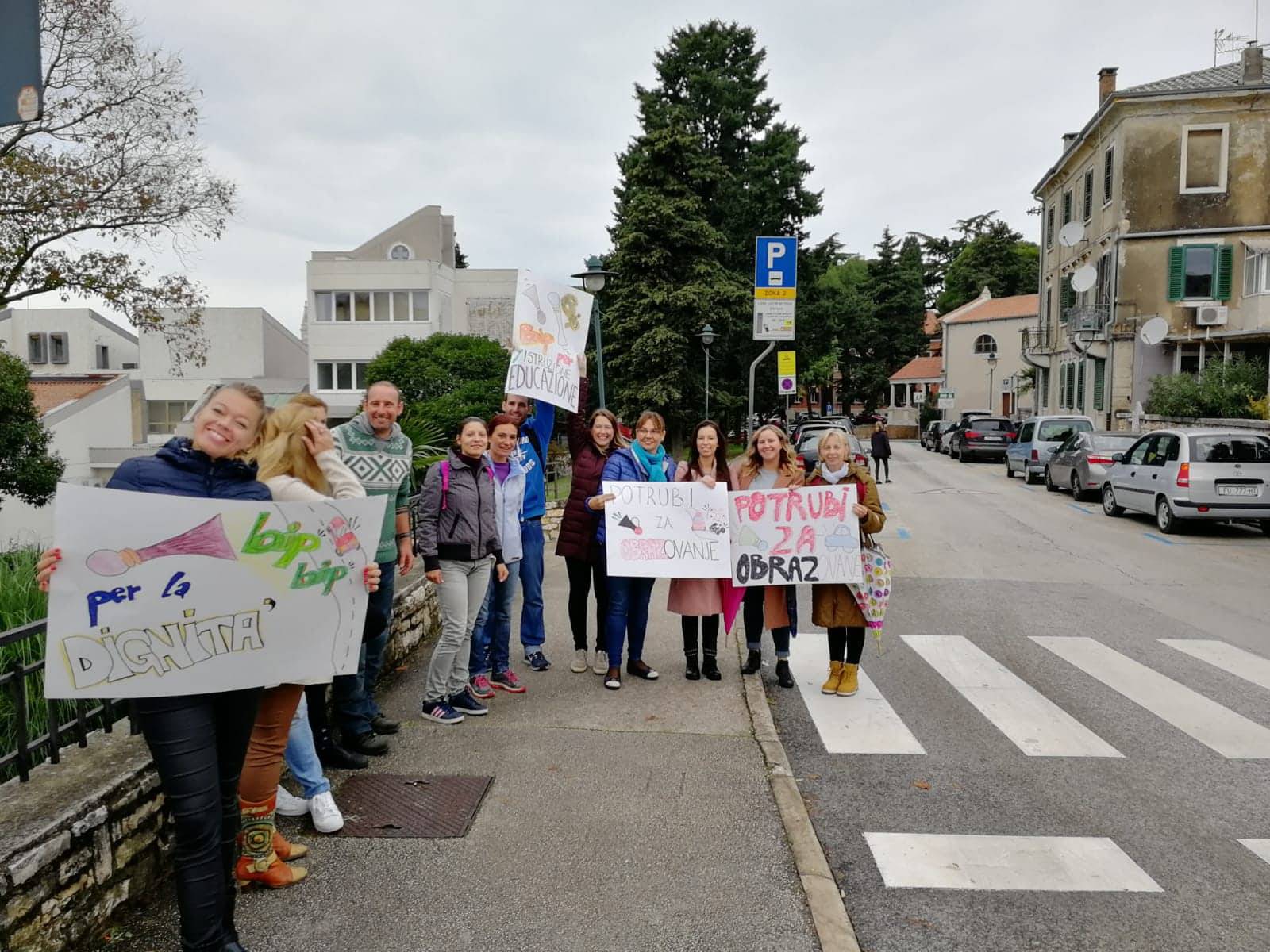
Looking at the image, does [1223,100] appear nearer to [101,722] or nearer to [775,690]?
[775,690]

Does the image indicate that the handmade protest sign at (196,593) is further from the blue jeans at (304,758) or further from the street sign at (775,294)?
the street sign at (775,294)

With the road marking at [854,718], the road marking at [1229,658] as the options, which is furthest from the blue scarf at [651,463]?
the road marking at [1229,658]

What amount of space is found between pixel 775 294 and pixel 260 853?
1953cm

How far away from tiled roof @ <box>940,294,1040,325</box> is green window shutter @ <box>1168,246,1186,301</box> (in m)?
31.0

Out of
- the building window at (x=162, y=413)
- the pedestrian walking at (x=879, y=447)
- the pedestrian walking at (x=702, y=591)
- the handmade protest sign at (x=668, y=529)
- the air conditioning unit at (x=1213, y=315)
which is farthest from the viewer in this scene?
the building window at (x=162, y=413)

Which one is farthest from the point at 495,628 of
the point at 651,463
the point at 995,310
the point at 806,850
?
the point at 995,310

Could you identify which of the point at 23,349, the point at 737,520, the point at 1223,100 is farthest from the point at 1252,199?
the point at 23,349

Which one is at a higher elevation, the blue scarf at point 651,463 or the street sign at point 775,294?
the street sign at point 775,294

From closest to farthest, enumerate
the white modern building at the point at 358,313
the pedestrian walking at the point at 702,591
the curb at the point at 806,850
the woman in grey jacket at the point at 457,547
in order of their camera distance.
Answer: the curb at the point at 806,850 < the woman in grey jacket at the point at 457,547 < the pedestrian walking at the point at 702,591 < the white modern building at the point at 358,313

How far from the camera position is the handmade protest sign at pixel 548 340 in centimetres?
752

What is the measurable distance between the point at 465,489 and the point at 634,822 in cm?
227

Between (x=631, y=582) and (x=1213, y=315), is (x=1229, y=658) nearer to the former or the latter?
(x=631, y=582)

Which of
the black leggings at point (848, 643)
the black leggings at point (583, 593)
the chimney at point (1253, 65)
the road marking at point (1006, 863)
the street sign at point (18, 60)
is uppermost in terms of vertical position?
the chimney at point (1253, 65)

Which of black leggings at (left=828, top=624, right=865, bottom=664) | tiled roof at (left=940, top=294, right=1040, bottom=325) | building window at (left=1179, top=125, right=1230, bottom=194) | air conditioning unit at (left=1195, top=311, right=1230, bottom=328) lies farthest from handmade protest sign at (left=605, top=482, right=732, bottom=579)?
tiled roof at (left=940, top=294, right=1040, bottom=325)
